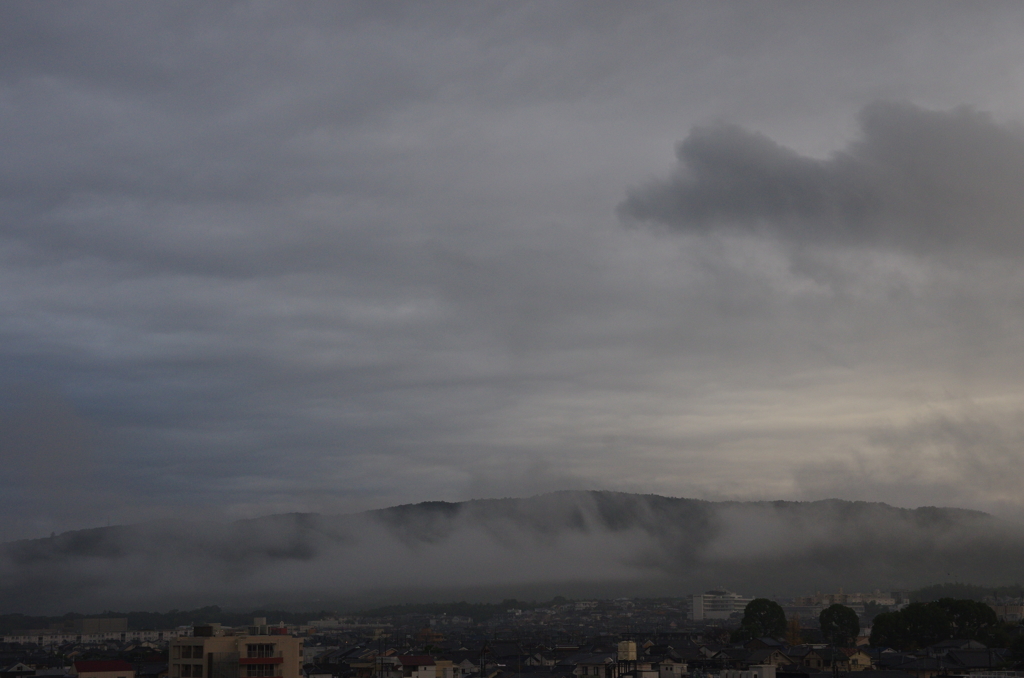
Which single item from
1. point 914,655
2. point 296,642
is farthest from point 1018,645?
point 296,642

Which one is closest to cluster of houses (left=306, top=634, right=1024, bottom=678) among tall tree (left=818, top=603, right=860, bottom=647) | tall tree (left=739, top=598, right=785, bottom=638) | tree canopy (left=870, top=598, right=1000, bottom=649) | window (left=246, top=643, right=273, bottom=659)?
→ tree canopy (left=870, top=598, right=1000, bottom=649)

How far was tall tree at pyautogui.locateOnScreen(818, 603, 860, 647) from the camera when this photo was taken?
16200cm

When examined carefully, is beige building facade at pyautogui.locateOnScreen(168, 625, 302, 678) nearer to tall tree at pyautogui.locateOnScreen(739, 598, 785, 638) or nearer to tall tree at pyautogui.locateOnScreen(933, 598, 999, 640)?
tall tree at pyautogui.locateOnScreen(933, 598, 999, 640)

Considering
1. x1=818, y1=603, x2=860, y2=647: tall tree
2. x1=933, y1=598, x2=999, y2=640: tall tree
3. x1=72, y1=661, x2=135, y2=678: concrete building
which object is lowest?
x1=818, y1=603, x2=860, y2=647: tall tree

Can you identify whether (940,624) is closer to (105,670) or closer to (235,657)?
(235,657)

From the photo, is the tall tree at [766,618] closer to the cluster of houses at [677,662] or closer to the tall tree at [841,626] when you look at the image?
the tall tree at [841,626]

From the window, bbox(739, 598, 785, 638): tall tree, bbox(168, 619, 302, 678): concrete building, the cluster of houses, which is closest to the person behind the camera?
bbox(168, 619, 302, 678): concrete building

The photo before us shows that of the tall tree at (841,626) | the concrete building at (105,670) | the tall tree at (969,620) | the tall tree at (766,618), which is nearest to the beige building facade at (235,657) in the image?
the concrete building at (105,670)

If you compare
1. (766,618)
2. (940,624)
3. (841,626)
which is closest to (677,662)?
(940,624)

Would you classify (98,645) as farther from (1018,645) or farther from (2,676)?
(1018,645)

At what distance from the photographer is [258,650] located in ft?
234

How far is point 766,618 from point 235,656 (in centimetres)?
11660

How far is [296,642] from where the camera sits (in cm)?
7425

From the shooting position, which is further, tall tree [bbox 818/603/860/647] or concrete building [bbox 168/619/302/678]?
tall tree [bbox 818/603/860/647]
